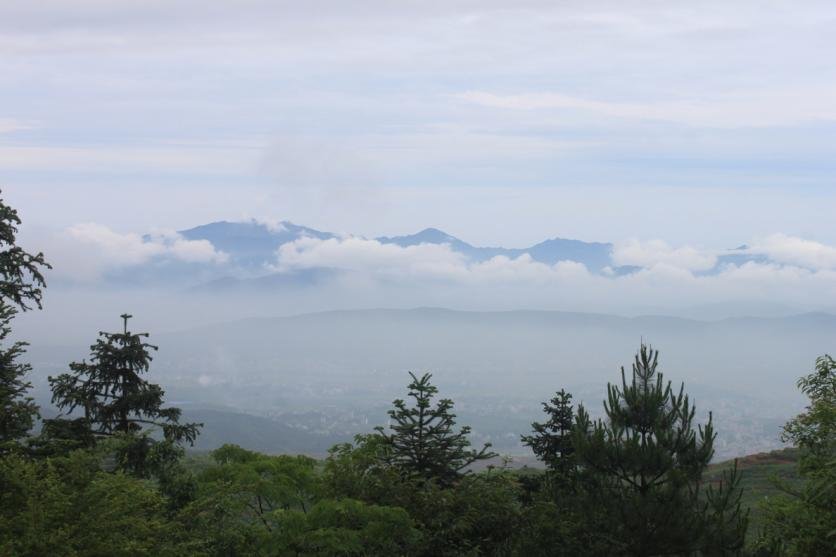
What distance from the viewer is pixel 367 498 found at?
76.1ft

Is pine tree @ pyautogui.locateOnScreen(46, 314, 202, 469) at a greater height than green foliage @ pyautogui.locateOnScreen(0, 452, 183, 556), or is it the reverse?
pine tree @ pyautogui.locateOnScreen(46, 314, 202, 469)

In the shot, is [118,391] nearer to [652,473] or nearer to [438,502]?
[438,502]

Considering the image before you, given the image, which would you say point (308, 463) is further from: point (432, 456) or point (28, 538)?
point (28, 538)

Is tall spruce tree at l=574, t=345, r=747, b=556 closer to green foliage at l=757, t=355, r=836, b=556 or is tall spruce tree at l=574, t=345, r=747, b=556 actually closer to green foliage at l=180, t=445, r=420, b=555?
green foliage at l=757, t=355, r=836, b=556

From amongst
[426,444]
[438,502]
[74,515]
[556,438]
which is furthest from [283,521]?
[556,438]

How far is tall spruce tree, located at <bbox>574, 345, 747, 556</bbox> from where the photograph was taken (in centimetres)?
2083

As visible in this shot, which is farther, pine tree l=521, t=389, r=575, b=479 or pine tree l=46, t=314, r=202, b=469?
pine tree l=521, t=389, r=575, b=479

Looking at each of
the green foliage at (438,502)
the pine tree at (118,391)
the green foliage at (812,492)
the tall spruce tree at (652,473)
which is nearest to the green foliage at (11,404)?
the pine tree at (118,391)

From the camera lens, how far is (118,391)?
25094 mm

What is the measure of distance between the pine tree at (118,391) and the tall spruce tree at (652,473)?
11.5m

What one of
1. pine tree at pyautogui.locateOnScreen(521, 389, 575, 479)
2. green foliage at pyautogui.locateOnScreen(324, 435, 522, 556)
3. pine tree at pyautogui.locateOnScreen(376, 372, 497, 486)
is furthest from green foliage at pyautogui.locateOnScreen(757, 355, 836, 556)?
pine tree at pyautogui.locateOnScreen(376, 372, 497, 486)

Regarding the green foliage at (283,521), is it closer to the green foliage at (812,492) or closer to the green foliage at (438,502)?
the green foliage at (438,502)

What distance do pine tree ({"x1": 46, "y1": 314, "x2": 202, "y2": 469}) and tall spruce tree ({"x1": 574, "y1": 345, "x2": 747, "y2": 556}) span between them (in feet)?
37.8

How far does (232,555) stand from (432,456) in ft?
24.1
